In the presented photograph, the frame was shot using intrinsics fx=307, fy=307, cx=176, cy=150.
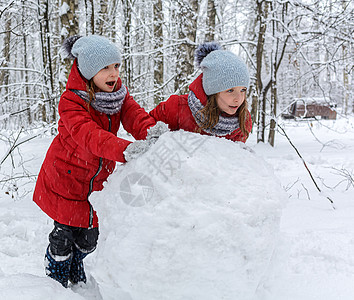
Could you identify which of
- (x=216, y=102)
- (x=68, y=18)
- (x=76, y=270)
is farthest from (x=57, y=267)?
(x=68, y=18)

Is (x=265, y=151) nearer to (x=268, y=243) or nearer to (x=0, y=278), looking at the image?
(x=268, y=243)

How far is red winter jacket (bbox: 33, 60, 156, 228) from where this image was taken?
1.80 metres

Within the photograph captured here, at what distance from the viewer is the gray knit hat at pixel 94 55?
1775 mm

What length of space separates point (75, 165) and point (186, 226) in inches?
36.8

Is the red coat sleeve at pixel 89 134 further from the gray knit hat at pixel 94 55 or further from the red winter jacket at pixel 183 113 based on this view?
the red winter jacket at pixel 183 113

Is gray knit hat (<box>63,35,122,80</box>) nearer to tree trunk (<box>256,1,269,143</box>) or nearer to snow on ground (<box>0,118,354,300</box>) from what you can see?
snow on ground (<box>0,118,354,300</box>)

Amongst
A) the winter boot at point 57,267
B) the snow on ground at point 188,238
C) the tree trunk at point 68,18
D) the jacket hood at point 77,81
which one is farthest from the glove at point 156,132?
the tree trunk at point 68,18

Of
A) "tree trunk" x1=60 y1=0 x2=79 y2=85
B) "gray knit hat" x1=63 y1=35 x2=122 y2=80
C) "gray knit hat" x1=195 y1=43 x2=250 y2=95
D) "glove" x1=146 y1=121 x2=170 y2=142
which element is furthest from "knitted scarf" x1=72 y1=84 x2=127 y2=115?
"tree trunk" x1=60 y1=0 x2=79 y2=85

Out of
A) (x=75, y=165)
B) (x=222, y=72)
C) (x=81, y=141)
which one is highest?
(x=222, y=72)

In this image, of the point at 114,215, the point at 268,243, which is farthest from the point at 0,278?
the point at 268,243

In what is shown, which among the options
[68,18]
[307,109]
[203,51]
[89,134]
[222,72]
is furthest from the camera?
[307,109]

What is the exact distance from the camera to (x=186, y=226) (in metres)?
1.27

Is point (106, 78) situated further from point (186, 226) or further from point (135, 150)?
point (186, 226)

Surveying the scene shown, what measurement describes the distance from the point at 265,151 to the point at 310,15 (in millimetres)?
2601
